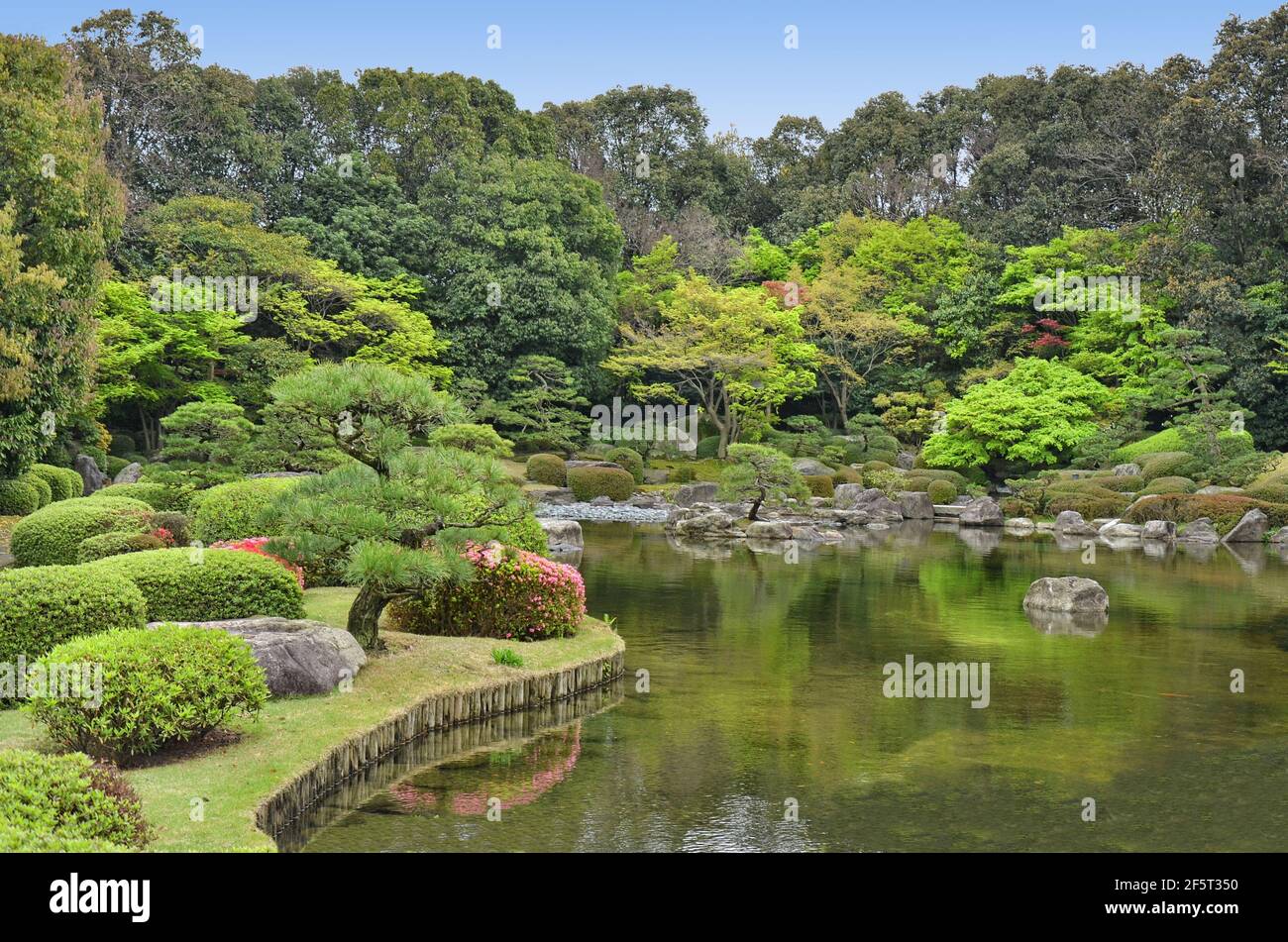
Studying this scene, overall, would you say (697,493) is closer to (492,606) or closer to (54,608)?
(492,606)

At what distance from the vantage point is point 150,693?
6680 millimetres

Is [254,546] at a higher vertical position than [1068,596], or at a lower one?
higher

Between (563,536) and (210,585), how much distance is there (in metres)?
10.9

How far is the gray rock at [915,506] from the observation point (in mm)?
30797

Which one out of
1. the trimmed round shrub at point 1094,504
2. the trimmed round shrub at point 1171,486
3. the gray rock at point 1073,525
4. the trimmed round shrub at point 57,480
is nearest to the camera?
the trimmed round shrub at point 57,480

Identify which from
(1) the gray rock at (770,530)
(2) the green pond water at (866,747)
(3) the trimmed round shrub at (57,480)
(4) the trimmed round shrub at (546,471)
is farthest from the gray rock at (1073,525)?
(3) the trimmed round shrub at (57,480)

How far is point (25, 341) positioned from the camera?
54.5 feet

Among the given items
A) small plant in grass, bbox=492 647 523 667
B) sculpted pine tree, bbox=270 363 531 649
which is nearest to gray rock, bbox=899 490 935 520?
small plant in grass, bbox=492 647 523 667

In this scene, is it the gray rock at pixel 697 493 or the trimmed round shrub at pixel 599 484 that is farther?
the trimmed round shrub at pixel 599 484

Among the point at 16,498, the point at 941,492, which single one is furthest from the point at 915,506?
the point at 16,498

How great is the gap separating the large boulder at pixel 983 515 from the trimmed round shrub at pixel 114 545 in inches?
823

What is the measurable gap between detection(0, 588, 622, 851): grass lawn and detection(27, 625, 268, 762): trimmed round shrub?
23cm

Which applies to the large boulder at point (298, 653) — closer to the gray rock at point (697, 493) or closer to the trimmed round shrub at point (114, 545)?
the trimmed round shrub at point (114, 545)
